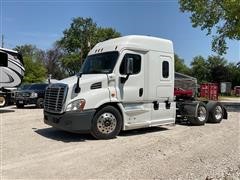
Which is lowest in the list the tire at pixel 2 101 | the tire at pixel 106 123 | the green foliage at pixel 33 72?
the tire at pixel 106 123

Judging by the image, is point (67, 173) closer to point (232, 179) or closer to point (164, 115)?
point (232, 179)

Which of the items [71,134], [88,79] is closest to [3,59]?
[71,134]

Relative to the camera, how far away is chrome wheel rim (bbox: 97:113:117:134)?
10.2m

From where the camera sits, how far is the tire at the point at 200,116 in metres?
13.7

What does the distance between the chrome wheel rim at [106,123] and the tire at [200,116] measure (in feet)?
14.2

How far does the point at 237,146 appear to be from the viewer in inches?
388

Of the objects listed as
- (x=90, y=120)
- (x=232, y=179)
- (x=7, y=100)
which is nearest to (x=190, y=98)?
(x=90, y=120)

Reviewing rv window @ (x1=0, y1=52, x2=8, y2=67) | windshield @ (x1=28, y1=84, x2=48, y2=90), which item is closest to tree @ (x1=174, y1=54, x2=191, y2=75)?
windshield @ (x1=28, y1=84, x2=48, y2=90)

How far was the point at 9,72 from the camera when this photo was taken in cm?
2153

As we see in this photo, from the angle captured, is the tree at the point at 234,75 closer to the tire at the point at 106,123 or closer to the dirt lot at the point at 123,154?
the dirt lot at the point at 123,154

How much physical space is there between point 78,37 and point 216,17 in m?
58.5

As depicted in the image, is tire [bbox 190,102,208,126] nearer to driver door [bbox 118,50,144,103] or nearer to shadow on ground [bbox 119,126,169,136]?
shadow on ground [bbox 119,126,169,136]

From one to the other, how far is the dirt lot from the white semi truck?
489 millimetres

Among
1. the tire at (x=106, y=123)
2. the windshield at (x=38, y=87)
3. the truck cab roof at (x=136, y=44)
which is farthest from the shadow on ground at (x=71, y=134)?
the windshield at (x=38, y=87)
